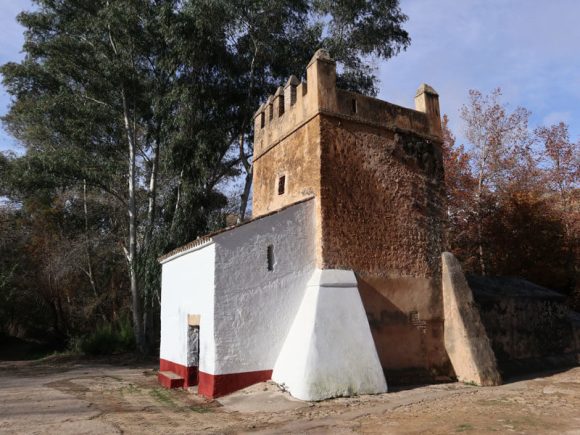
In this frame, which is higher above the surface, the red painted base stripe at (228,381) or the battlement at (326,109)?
the battlement at (326,109)

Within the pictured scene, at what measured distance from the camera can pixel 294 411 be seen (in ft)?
25.9

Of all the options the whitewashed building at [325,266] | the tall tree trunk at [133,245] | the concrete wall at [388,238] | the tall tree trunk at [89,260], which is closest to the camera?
the whitewashed building at [325,266]

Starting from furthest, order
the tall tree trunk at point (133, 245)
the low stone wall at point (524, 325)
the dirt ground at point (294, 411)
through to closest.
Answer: the tall tree trunk at point (133, 245)
the low stone wall at point (524, 325)
the dirt ground at point (294, 411)

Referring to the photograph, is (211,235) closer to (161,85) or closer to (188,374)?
(188,374)

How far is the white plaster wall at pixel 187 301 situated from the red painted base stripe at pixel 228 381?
0.68 ft

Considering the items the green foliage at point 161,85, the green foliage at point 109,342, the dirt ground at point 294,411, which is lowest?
the dirt ground at point 294,411

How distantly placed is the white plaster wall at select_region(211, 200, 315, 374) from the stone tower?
1.58 feet

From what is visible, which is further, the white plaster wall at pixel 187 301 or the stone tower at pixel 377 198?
the stone tower at pixel 377 198

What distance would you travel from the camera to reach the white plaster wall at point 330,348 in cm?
860

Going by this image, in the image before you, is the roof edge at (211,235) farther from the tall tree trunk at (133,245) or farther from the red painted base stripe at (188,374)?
the tall tree trunk at (133,245)

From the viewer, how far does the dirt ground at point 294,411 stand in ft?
23.2

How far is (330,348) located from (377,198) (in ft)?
12.2

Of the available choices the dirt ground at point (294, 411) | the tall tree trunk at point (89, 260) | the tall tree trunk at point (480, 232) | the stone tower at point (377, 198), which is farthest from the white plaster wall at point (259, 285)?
the tall tree trunk at point (89, 260)

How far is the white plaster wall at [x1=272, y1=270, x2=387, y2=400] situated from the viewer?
860cm
